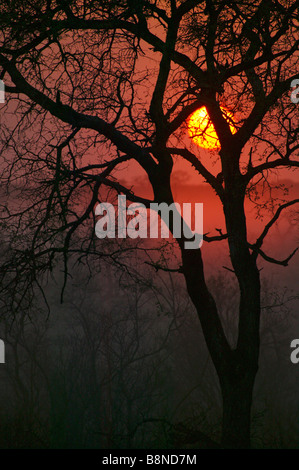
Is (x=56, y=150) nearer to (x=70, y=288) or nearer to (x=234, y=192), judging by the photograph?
(x=234, y=192)

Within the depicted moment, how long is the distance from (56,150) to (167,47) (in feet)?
7.93

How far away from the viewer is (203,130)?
10.5 m

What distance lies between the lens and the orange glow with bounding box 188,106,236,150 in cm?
1038

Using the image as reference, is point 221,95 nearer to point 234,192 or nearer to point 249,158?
point 249,158

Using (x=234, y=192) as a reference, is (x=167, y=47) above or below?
above

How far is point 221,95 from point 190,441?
605 centimetres

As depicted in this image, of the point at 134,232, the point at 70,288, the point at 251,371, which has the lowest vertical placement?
the point at 251,371

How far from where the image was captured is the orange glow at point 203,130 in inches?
409

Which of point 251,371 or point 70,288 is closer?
point 251,371

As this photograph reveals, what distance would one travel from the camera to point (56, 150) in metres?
8.50
